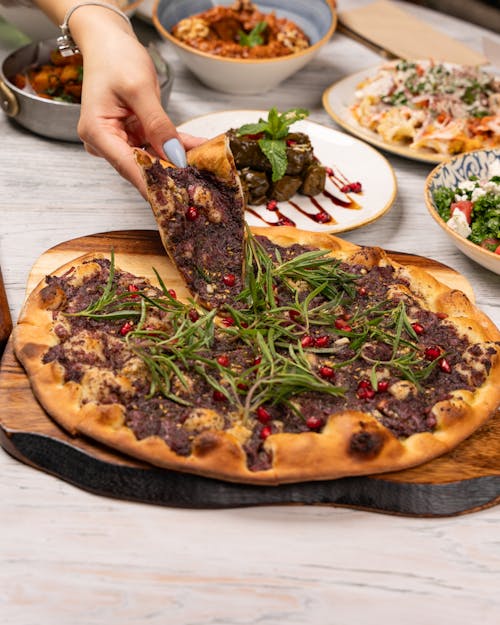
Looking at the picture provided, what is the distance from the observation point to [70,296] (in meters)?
2.89

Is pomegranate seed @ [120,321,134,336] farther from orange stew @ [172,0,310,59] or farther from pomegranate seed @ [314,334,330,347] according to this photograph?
orange stew @ [172,0,310,59]

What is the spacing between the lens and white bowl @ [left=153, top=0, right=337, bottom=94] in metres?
Answer: 4.60

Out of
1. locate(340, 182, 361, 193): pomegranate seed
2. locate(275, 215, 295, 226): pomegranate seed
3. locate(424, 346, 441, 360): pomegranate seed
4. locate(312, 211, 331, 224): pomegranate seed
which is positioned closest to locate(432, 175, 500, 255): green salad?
locate(340, 182, 361, 193): pomegranate seed

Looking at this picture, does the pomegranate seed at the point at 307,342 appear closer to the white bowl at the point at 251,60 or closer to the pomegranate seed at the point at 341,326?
the pomegranate seed at the point at 341,326

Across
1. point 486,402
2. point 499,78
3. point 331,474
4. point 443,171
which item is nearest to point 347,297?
point 486,402

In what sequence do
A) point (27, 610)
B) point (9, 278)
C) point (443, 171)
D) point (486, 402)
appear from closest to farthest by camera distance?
point (27, 610) → point (486, 402) → point (9, 278) → point (443, 171)

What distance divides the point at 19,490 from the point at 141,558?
473 millimetres

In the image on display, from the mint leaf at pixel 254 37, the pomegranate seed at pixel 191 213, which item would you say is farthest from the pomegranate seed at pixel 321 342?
the mint leaf at pixel 254 37

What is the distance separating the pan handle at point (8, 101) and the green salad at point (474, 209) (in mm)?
2282

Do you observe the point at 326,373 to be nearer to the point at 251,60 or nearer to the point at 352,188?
the point at 352,188

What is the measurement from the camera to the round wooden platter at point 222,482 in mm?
2312

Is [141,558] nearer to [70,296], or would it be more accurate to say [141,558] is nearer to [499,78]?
[70,296]

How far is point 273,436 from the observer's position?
2334mm

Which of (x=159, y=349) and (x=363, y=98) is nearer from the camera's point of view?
(x=159, y=349)
